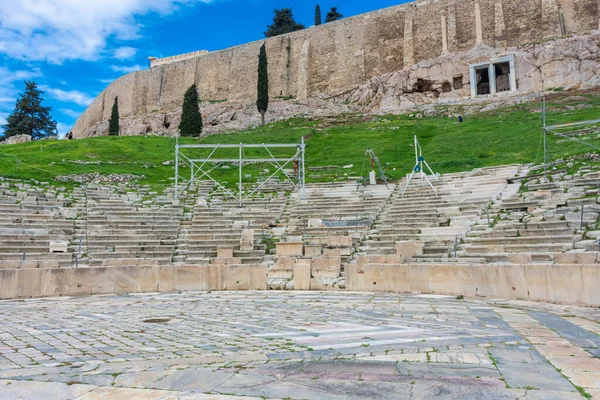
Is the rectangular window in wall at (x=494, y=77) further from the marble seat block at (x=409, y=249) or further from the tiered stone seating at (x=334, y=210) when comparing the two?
the marble seat block at (x=409, y=249)

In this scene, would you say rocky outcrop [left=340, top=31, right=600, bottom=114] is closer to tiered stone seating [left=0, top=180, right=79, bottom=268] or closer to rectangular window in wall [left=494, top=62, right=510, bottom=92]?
rectangular window in wall [left=494, top=62, right=510, bottom=92]

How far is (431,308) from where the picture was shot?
8.16m

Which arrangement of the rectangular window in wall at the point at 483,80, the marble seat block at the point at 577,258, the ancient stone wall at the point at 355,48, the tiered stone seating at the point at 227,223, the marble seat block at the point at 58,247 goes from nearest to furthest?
the marble seat block at the point at 577,258 → the marble seat block at the point at 58,247 → the tiered stone seating at the point at 227,223 → the rectangular window in wall at the point at 483,80 → the ancient stone wall at the point at 355,48

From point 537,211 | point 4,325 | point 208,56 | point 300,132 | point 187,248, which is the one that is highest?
point 208,56

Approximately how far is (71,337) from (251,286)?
22.2 ft

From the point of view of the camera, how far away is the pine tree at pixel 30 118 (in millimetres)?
57562

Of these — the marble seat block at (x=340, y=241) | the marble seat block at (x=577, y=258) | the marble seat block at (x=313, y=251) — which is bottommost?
the marble seat block at (x=577, y=258)

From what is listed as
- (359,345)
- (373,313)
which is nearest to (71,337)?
(359,345)

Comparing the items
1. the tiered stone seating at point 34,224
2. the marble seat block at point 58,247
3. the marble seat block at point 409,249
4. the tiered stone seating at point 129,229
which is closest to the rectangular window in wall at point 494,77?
the tiered stone seating at point 129,229

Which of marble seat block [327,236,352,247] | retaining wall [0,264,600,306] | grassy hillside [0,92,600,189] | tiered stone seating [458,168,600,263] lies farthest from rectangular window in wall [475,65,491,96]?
retaining wall [0,264,600,306]

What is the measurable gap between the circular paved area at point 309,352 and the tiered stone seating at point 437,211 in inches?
211

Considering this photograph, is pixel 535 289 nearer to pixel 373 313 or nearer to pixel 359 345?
pixel 373 313

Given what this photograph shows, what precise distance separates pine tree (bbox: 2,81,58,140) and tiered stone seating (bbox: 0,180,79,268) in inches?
1612

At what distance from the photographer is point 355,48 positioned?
5194 centimetres
